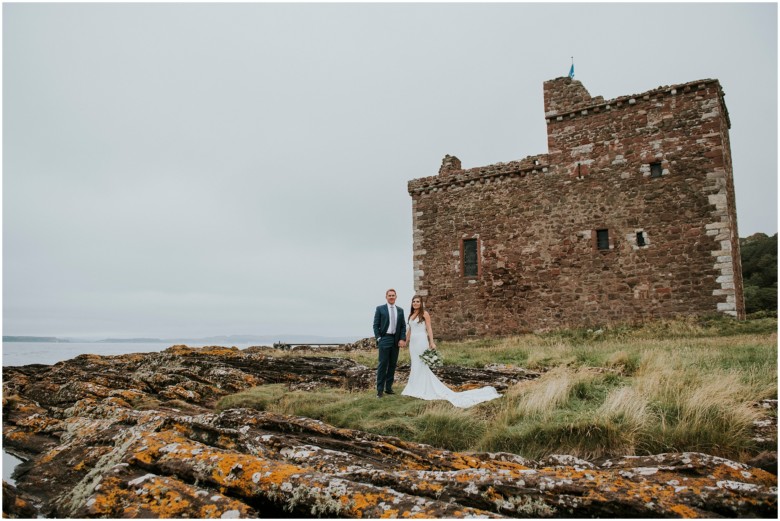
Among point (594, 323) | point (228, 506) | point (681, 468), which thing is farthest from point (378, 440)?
point (594, 323)

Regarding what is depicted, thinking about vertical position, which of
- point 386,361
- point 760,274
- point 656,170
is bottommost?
point 386,361

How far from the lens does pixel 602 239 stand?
17812 millimetres

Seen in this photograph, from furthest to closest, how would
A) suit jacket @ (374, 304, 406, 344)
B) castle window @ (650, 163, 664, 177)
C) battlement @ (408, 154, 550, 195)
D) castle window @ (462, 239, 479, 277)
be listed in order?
castle window @ (462, 239, 479, 277), battlement @ (408, 154, 550, 195), castle window @ (650, 163, 664, 177), suit jacket @ (374, 304, 406, 344)

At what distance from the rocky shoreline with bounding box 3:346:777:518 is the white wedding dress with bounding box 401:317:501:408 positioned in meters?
3.00

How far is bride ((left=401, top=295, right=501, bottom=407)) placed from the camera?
310 inches

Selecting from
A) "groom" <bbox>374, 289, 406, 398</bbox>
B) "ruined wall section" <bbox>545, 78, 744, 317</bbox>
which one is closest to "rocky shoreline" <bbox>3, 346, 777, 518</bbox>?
"groom" <bbox>374, 289, 406, 398</bbox>

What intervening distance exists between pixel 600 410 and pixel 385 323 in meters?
4.10

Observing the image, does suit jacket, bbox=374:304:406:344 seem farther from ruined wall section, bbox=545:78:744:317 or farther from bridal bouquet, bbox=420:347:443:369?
ruined wall section, bbox=545:78:744:317

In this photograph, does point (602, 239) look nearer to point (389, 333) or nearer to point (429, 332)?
point (429, 332)

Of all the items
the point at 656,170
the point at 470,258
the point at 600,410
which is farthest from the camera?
the point at 470,258

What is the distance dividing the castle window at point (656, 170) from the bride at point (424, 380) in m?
12.1

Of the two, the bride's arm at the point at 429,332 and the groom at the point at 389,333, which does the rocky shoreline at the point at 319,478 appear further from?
the bride's arm at the point at 429,332

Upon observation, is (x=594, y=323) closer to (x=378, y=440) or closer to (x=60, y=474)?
(x=378, y=440)

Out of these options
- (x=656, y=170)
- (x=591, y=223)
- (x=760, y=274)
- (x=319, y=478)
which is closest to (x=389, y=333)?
(x=319, y=478)
